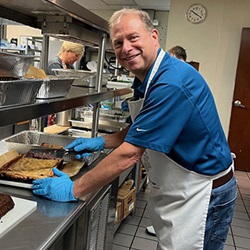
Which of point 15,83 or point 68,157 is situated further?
point 68,157

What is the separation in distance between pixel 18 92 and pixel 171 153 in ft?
2.20

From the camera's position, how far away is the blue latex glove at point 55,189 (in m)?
1.20

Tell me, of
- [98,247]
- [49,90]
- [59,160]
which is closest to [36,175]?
[59,160]

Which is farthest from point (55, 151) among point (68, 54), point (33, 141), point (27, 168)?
point (68, 54)

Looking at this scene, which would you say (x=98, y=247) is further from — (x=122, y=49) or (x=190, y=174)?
(x=122, y=49)

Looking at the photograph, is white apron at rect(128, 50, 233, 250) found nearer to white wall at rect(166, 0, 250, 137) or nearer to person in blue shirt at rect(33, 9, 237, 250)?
person in blue shirt at rect(33, 9, 237, 250)

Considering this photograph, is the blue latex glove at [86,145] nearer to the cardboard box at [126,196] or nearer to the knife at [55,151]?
the knife at [55,151]

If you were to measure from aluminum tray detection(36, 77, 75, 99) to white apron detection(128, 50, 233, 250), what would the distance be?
39 cm

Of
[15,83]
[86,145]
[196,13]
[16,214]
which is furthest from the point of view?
[196,13]

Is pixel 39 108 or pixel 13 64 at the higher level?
pixel 13 64

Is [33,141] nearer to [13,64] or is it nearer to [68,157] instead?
[68,157]

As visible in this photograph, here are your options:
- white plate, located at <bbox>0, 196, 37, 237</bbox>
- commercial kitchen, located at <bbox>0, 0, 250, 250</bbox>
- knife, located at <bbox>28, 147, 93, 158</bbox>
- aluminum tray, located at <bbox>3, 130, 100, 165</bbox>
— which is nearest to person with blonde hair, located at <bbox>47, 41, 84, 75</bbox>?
commercial kitchen, located at <bbox>0, 0, 250, 250</bbox>

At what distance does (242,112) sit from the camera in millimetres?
4520

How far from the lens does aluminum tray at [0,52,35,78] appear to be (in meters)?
0.99
